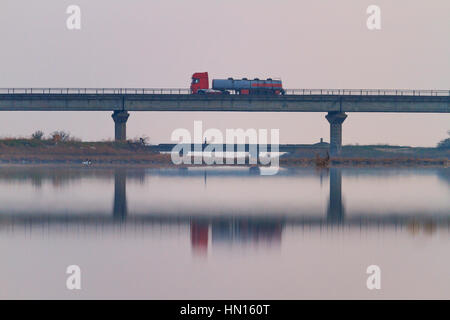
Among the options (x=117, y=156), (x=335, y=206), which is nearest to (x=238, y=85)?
(x=117, y=156)

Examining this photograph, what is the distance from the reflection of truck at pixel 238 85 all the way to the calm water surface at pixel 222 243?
5939 cm

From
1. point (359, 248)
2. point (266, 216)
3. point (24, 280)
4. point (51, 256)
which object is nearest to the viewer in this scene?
point (24, 280)

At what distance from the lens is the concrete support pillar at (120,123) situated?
92.4 m

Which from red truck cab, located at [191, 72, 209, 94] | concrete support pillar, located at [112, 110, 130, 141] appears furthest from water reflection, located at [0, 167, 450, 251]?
red truck cab, located at [191, 72, 209, 94]

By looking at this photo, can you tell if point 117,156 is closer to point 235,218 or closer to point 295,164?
point 295,164

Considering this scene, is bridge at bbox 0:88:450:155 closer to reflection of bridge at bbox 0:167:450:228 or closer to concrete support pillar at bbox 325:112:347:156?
concrete support pillar at bbox 325:112:347:156

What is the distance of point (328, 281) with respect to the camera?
1800cm


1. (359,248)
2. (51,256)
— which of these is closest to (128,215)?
(51,256)

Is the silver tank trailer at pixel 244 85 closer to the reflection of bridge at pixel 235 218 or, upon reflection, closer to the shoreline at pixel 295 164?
the shoreline at pixel 295 164

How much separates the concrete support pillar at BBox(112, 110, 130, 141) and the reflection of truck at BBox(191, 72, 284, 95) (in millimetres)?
12384

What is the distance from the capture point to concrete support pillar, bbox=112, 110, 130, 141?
303ft

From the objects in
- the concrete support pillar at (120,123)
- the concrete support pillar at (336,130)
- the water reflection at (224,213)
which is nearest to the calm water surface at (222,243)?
the water reflection at (224,213)
